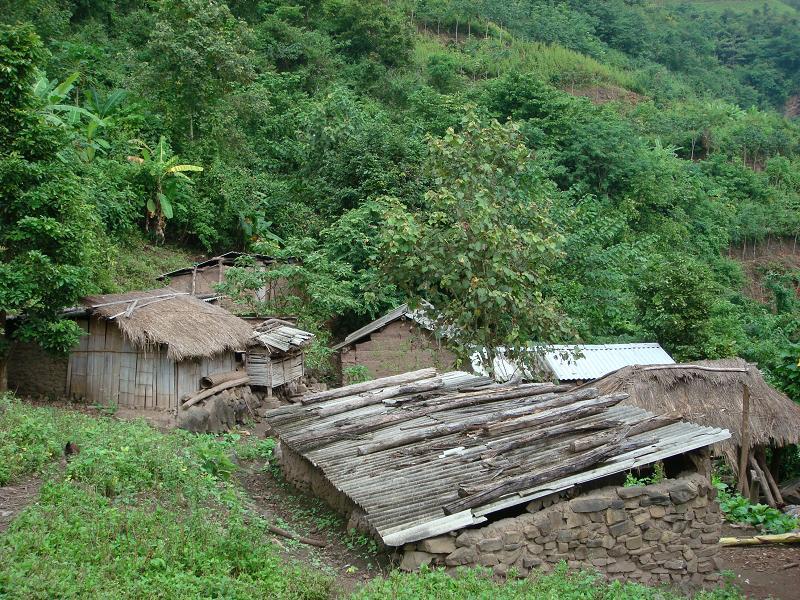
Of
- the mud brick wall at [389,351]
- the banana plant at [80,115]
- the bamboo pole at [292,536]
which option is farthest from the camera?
the banana plant at [80,115]

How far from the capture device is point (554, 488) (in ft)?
24.5

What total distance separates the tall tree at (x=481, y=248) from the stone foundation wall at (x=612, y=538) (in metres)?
3.54

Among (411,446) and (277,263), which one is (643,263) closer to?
(277,263)

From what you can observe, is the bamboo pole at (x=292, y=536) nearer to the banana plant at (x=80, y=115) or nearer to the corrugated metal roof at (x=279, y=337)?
the corrugated metal roof at (x=279, y=337)

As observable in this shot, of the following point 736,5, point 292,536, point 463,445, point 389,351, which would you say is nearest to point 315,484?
point 292,536

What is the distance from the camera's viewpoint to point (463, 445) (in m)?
8.58

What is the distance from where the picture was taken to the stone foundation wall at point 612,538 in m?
7.14

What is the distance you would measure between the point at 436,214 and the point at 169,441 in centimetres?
457

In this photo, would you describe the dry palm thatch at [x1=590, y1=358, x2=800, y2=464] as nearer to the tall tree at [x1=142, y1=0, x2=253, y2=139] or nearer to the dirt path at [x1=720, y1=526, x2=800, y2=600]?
the dirt path at [x1=720, y1=526, x2=800, y2=600]

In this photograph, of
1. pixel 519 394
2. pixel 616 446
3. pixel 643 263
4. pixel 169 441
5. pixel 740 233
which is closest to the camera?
pixel 616 446

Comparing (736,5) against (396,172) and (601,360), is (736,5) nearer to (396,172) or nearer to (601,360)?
(396,172)

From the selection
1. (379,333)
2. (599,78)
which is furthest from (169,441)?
(599,78)

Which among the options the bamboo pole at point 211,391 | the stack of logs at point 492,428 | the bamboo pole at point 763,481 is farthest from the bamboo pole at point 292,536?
the bamboo pole at point 763,481

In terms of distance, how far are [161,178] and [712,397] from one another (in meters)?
13.1
